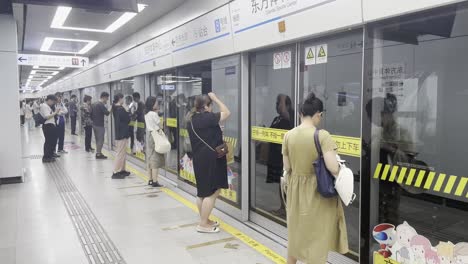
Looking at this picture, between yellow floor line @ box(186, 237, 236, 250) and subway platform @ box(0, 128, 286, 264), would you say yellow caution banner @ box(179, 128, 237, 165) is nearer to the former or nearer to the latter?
subway platform @ box(0, 128, 286, 264)

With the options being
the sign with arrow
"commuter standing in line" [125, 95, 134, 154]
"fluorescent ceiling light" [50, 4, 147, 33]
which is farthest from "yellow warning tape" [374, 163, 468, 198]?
"commuter standing in line" [125, 95, 134, 154]

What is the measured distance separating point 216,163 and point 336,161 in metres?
1.76

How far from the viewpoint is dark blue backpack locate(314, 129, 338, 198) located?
2.42 m

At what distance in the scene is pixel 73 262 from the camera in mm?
3348

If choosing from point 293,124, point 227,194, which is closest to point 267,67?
point 293,124

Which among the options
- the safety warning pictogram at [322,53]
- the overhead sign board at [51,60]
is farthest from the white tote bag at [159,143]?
the overhead sign board at [51,60]

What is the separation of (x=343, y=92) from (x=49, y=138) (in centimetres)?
740

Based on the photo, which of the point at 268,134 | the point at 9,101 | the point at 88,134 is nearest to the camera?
the point at 268,134

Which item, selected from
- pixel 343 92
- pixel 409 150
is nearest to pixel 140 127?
pixel 343 92

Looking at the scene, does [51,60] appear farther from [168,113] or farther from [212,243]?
[212,243]

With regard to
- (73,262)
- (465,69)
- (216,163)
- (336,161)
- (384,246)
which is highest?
(465,69)

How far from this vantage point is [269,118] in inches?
166

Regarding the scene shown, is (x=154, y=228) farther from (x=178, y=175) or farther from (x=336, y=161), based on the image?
(x=336, y=161)

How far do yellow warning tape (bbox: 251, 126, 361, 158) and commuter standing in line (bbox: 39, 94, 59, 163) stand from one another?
20.5ft
